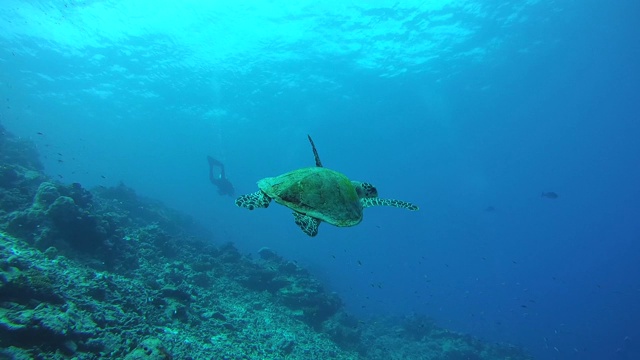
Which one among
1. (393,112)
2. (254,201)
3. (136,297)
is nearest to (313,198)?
(254,201)

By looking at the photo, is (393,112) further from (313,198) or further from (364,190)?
(313,198)

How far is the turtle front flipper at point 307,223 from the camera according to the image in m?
4.42

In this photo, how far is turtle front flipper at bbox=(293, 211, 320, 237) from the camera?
442cm

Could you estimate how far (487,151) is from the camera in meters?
79.8

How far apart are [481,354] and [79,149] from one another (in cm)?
13297

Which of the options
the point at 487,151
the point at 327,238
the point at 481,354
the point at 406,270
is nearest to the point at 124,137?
the point at 327,238

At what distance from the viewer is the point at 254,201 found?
500 cm

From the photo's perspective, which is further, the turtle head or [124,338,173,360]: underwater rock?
the turtle head

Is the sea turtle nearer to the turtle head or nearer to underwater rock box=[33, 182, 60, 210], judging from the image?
the turtle head

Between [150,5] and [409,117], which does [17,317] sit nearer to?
[150,5]

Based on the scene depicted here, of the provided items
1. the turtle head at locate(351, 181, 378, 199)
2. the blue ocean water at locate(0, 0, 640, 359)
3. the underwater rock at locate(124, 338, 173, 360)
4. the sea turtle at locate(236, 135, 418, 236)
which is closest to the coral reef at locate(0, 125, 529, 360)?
the underwater rock at locate(124, 338, 173, 360)

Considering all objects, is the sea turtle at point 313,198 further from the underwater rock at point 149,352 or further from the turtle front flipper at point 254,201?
the underwater rock at point 149,352

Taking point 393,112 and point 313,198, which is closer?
point 313,198

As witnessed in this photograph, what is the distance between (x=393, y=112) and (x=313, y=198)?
52456mm
